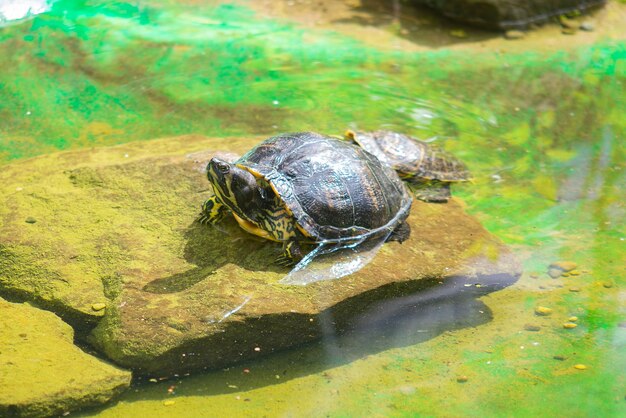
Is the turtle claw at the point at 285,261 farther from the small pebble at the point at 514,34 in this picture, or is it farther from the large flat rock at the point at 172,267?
the small pebble at the point at 514,34

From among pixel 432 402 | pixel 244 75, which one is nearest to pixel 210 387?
pixel 432 402

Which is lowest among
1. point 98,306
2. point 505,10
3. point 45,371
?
point 45,371

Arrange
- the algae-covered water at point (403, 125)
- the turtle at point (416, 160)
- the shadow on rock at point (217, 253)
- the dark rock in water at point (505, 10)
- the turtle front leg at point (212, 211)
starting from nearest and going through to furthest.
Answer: the algae-covered water at point (403, 125), the shadow on rock at point (217, 253), the turtle front leg at point (212, 211), the turtle at point (416, 160), the dark rock in water at point (505, 10)

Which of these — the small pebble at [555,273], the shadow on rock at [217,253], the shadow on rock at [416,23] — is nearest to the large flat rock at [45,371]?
the shadow on rock at [217,253]

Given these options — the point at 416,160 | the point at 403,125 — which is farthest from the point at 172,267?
the point at 403,125

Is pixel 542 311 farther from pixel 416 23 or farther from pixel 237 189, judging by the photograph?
pixel 416 23
